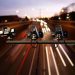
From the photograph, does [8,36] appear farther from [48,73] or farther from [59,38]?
[48,73]

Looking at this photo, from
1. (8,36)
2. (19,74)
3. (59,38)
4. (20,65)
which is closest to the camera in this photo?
(59,38)

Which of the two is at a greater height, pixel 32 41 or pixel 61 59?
pixel 32 41

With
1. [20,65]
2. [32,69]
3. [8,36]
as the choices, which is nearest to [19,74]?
[32,69]

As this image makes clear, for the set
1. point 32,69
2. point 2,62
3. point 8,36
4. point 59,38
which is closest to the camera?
point 59,38

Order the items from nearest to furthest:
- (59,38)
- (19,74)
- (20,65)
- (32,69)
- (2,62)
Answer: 1. (59,38)
2. (19,74)
3. (32,69)
4. (20,65)
5. (2,62)

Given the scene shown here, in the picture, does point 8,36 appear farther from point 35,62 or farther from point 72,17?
point 72,17

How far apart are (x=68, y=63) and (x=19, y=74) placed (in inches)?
618

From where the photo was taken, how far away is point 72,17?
19675 cm

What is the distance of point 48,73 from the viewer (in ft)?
165

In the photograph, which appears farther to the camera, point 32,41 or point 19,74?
point 19,74

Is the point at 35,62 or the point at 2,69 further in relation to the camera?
the point at 35,62

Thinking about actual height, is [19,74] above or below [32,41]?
below

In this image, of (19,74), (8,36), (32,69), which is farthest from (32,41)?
(32,69)

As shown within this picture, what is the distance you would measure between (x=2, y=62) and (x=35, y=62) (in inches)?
366
